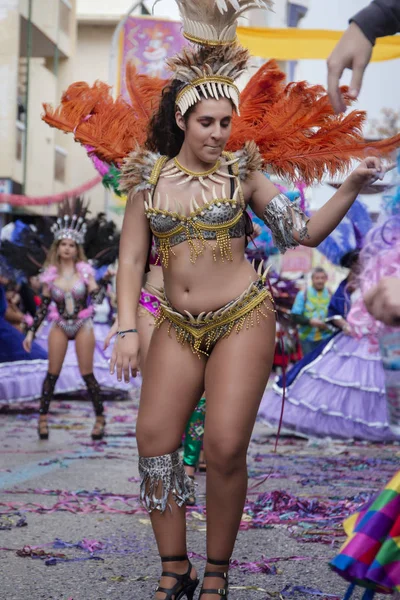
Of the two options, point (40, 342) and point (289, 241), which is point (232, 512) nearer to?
point (289, 241)

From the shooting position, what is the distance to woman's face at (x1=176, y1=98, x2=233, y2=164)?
12.4 ft

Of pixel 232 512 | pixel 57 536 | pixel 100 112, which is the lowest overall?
pixel 57 536

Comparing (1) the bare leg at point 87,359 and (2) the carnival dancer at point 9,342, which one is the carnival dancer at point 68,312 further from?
(2) the carnival dancer at point 9,342

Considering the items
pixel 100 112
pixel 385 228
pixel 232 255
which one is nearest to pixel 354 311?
pixel 100 112

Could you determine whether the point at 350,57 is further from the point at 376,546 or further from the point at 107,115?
the point at 107,115

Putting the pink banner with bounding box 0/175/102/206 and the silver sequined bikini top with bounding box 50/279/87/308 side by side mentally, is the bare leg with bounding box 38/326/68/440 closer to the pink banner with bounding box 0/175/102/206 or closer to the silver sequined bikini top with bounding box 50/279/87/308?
the silver sequined bikini top with bounding box 50/279/87/308

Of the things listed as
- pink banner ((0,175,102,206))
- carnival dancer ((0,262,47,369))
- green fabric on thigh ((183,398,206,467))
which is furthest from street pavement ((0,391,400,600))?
pink banner ((0,175,102,206))

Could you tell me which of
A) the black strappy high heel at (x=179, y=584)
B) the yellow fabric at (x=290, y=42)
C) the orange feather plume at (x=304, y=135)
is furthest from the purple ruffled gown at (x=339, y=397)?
the black strappy high heel at (x=179, y=584)

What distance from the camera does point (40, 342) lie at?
1394cm

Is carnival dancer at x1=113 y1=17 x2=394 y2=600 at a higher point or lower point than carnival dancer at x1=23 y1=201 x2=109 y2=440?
higher

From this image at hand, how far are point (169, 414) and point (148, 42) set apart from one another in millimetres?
16531

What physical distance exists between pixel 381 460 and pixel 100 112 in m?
3.95

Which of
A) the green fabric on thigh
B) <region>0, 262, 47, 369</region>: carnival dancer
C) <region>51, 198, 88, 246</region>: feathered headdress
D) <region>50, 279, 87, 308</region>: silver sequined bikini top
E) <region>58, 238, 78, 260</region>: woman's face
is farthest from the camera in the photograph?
<region>0, 262, 47, 369</region>: carnival dancer

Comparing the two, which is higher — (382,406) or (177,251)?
(177,251)
